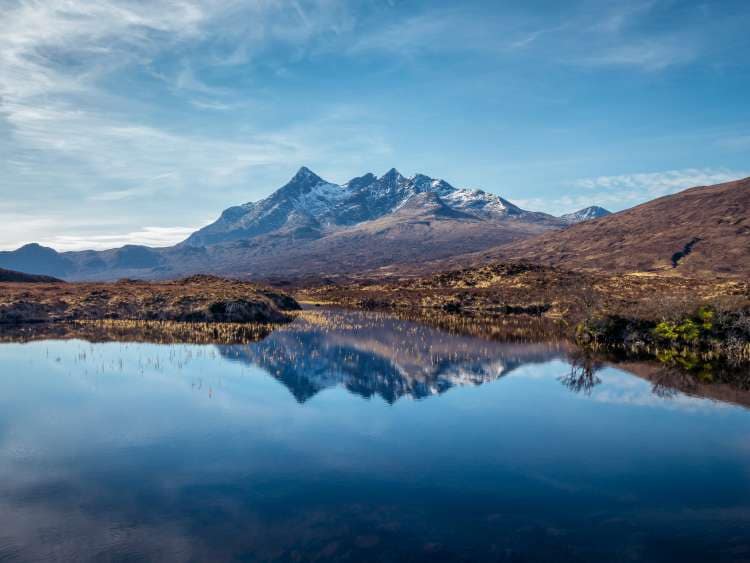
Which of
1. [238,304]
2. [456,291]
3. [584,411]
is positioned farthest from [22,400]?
[456,291]

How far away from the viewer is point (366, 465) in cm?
2642

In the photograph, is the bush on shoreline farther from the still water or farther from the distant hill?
the distant hill

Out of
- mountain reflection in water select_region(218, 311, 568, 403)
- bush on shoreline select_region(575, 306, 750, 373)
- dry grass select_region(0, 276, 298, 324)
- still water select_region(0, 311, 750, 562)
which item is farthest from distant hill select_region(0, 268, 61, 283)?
bush on shoreline select_region(575, 306, 750, 373)

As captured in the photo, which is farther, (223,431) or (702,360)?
(702,360)

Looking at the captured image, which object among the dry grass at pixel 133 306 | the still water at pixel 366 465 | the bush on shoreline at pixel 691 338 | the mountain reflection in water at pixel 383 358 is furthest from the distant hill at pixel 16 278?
the bush on shoreline at pixel 691 338

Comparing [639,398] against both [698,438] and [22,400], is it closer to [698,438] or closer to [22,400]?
[698,438]

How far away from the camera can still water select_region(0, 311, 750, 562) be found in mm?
18714

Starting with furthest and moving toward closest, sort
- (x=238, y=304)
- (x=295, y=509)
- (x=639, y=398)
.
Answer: (x=238, y=304), (x=639, y=398), (x=295, y=509)

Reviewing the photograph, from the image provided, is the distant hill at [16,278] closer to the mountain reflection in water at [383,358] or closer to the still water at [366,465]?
the mountain reflection in water at [383,358]

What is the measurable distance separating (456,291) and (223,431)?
339 feet

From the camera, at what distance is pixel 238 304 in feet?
304

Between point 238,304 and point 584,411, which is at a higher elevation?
point 238,304

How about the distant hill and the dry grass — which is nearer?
the dry grass

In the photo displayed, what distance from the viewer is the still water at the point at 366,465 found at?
18.7 m
